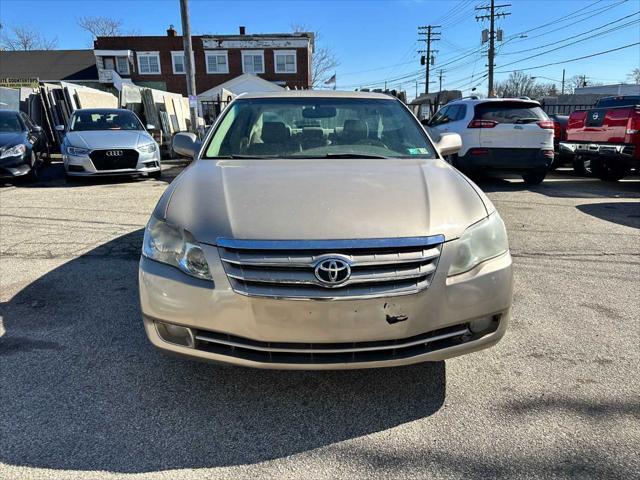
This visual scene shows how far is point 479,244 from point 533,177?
326 inches

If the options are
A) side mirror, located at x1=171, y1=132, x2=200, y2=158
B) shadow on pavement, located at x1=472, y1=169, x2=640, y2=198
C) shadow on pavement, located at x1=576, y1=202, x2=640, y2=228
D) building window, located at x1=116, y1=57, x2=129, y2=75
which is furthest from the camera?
building window, located at x1=116, y1=57, x2=129, y2=75

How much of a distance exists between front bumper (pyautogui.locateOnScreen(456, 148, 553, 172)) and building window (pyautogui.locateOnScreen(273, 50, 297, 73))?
3202 centimetres

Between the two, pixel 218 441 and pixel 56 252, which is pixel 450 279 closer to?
pixel 218 441

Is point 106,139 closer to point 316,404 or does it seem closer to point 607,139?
point 316,404

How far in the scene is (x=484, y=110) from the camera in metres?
8.86

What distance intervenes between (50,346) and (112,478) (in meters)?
1.46

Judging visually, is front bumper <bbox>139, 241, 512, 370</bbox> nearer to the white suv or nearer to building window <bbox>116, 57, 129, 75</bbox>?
the white suv

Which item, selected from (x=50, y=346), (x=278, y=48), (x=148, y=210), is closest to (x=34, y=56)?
(x=278, y=48)

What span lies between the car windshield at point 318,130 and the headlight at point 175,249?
1130mm

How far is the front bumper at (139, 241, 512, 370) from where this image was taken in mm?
2162

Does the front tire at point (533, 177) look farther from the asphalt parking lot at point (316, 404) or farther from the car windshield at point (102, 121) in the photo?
the car windshield at point (102, 121)

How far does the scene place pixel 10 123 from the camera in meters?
10.1

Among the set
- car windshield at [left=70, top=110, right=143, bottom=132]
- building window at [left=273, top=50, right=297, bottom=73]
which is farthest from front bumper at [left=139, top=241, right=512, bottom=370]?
building window at [left=273, top=50, right=297, bottom=73]

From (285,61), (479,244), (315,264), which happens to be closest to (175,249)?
(315,264)
